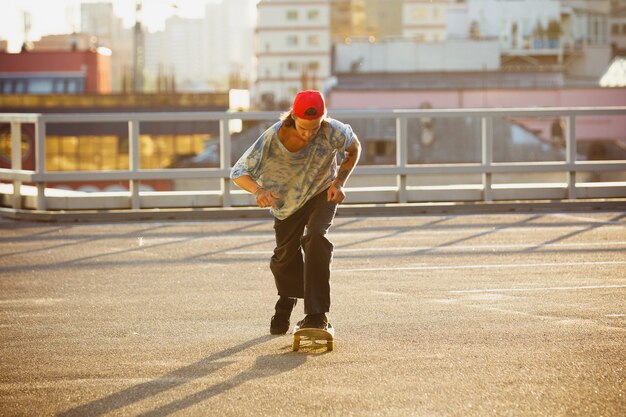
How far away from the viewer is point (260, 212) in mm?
Result: 17516

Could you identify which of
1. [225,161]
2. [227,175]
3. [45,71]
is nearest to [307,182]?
[227,175]

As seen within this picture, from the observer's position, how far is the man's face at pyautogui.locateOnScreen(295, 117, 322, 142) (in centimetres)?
769

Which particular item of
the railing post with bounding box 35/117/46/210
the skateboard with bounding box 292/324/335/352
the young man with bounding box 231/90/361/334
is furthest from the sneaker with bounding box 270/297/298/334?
the railing post with bounding box 35/117/46/210

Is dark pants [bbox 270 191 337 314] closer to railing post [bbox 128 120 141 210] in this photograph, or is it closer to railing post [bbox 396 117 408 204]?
railing post [bbox 128 120 141 210]

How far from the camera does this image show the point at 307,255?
801 centimetres

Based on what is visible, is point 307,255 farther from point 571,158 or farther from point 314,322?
point 571,158

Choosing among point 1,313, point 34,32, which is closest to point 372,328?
point 1,313

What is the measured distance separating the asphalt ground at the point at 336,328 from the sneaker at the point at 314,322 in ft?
0.57

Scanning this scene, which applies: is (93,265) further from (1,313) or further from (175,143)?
(175,143)

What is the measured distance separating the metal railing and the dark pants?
955cm

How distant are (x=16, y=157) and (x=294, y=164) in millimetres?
11317

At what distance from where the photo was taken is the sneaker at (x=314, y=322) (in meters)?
7.83

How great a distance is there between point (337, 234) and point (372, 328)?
645 centimetres

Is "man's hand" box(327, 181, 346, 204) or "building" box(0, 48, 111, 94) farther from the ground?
"building" box(0, 48, 111, 94)
